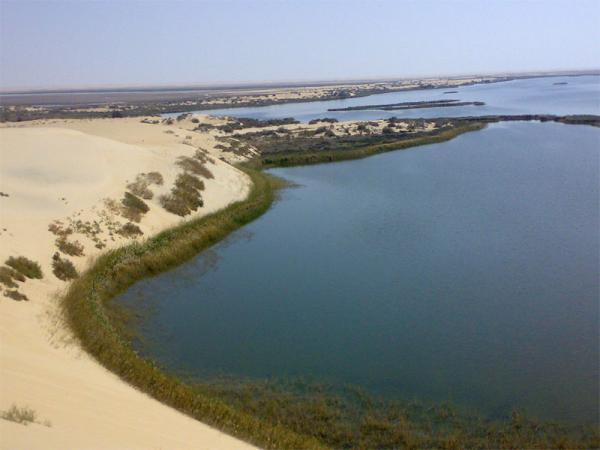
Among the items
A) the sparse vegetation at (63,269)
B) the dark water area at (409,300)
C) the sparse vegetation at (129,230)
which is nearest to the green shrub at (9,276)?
the sparse vegetation at (63,269)

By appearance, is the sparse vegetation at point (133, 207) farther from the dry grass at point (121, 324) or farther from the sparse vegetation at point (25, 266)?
the sparse vegetation at point (25, 266)

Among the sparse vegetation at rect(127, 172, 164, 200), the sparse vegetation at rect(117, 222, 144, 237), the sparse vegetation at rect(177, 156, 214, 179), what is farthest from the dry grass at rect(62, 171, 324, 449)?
the sparse vegetation at rect(177, 156, 214, 179)

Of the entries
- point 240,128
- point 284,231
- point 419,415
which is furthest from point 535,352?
point 240,128

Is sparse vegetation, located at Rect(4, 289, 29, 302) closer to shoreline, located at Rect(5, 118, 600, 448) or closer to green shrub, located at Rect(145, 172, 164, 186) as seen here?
shoreline, located at Rect(5, 118, 600, 448)

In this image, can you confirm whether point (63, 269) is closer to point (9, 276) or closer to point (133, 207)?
point (9, 276)

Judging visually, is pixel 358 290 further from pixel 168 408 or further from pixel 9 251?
pixel 9 251
